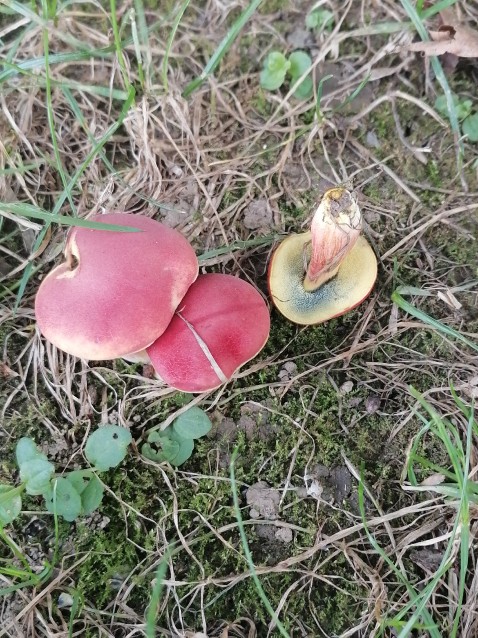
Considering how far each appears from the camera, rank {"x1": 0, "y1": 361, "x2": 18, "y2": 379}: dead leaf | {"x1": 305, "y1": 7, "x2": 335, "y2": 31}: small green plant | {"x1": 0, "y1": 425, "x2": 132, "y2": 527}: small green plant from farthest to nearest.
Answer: {"x1": 305, "y1": 7, "x2": 335, "y2": 31}: small green plant < {"x1": 0, "y1": 361, "x2": 18, "y2": 379}: dead leaf < {"x1": 0, "y1": 425, "x2": 132, "y2": 527}: small green plant

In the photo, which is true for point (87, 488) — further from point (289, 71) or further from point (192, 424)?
point (289, 71)

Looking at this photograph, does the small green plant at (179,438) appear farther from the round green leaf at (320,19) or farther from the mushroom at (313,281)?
the round green leaf at (320,19)

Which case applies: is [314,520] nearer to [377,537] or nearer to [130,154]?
[377,537]

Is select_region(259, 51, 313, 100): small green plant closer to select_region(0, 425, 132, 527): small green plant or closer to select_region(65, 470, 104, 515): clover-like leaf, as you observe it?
select_region(0, 425, 132, 527): small green plant

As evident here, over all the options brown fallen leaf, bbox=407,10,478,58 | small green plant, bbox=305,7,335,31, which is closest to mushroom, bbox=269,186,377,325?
brown fallen leaf, bbox=407,10,478,58

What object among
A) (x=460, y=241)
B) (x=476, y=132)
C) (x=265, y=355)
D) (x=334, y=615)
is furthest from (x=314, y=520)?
(x=476, y=132)

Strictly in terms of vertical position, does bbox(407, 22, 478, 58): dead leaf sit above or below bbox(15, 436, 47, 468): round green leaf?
above
